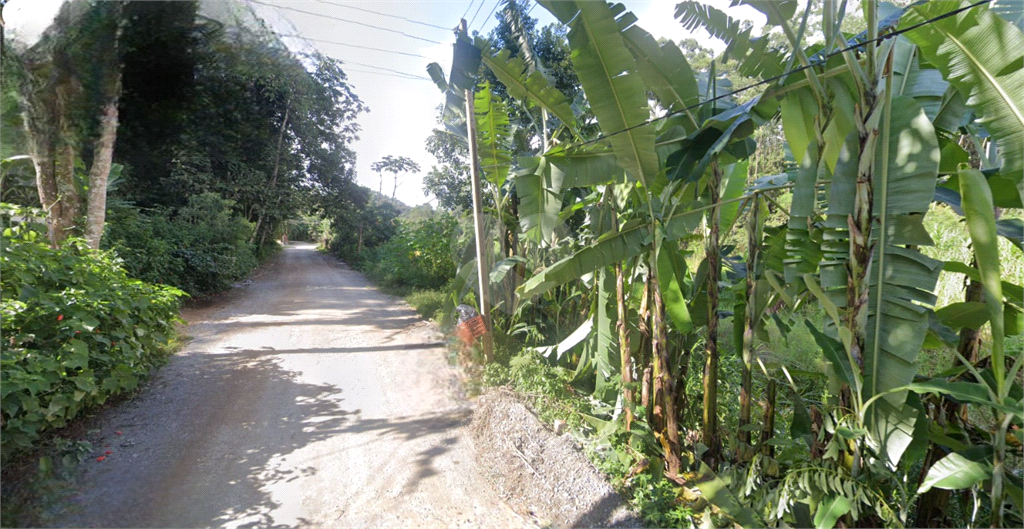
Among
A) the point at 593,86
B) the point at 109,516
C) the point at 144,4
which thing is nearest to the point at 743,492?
the point at 593,86

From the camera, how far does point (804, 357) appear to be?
14.5 ft

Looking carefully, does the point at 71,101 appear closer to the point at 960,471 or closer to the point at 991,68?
the point at 991,68

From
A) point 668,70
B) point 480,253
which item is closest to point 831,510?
point 668,70

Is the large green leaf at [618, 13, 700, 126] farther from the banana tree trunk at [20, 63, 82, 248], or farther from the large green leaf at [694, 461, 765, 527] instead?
the banana tree trunk at [20, 63, 82, 248]

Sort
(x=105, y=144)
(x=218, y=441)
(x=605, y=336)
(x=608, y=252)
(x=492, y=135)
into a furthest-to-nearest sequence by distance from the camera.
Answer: (x=492, y=135) → (x=105, y=144) → (x=605, y=336) → (x=218, y=441) → (x=608, y=252)

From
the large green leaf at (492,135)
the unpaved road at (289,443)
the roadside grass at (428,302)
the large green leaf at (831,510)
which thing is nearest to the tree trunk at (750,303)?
the large green leaf at (831,510)

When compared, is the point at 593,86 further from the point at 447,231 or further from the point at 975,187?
the point at 447,231

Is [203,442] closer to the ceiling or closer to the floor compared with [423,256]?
closer to the floor

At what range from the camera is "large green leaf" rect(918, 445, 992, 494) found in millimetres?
1377

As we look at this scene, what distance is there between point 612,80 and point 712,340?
150cm

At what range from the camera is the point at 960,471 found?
1.42 meters

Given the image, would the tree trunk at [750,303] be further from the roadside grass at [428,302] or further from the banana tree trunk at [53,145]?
the roadside grass at [428,302]

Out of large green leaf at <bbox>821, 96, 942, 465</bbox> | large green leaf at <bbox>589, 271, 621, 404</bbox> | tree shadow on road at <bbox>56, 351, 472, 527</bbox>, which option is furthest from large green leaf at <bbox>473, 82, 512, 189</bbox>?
large green leaf at <bbox>821, 96, 942, 465</bbox>

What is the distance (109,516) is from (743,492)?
300 cm
